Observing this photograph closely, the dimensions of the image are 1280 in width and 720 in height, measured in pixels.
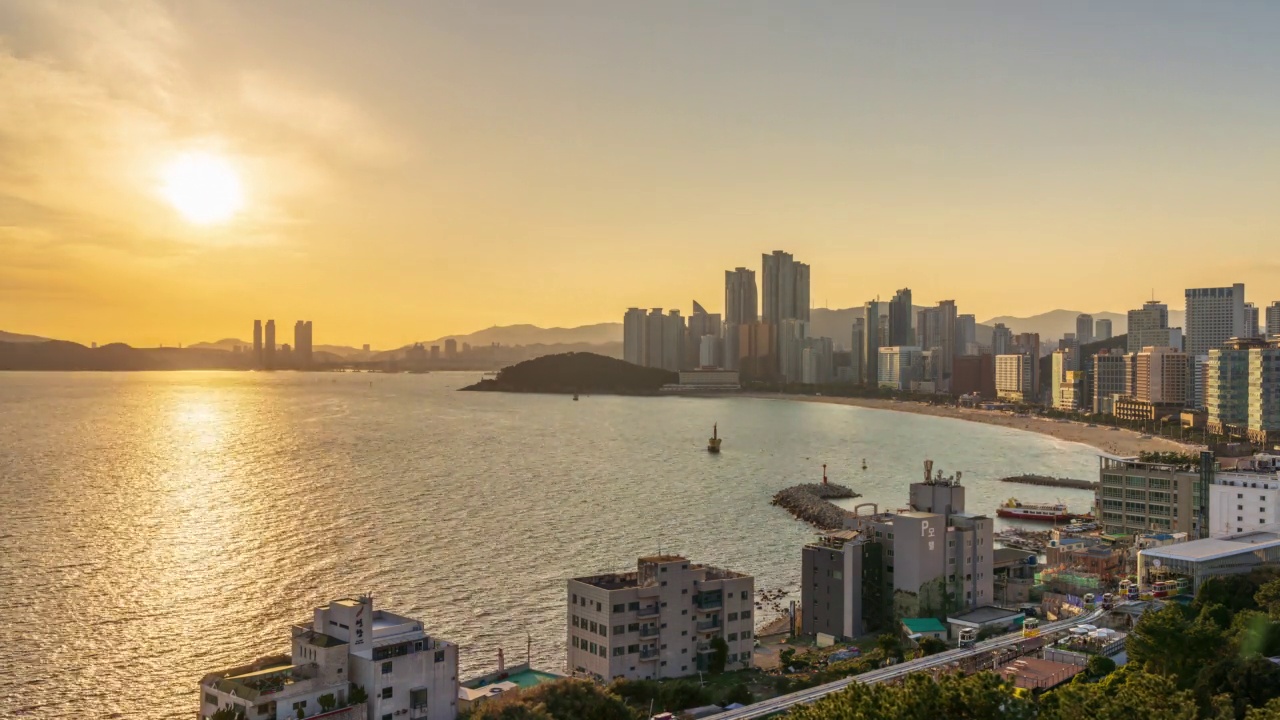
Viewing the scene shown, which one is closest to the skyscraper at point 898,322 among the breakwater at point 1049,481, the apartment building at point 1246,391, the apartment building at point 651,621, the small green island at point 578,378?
the small green island at point 578,378

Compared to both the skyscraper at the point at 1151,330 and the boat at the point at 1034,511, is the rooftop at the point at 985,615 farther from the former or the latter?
the skyscraper at the point at 1151,330

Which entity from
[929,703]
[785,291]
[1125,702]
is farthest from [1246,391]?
[785,291]

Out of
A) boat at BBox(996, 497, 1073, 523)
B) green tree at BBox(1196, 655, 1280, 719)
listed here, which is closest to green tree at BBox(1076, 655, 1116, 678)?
green tree at BBox(1196, 655, 1280, 719)

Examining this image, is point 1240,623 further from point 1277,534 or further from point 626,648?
point 626,648

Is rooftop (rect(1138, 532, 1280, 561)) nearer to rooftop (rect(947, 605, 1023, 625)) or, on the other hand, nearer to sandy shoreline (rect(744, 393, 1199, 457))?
rooftop (rect(947, 605, 1023, 625))

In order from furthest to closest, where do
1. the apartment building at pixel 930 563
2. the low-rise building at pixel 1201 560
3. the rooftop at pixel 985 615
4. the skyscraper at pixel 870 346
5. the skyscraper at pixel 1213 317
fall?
1. the skyscraper at pixel 870 346
2. the skyscraper at pixel 1213 317
3. the apartment building at pixel 930 563
4. the rooftop at pixel 985 615
5. the low-rise building at pixel 1201 560

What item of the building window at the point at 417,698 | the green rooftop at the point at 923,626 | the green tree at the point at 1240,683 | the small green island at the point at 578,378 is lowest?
A: the green rooftop at the point at 923,626
